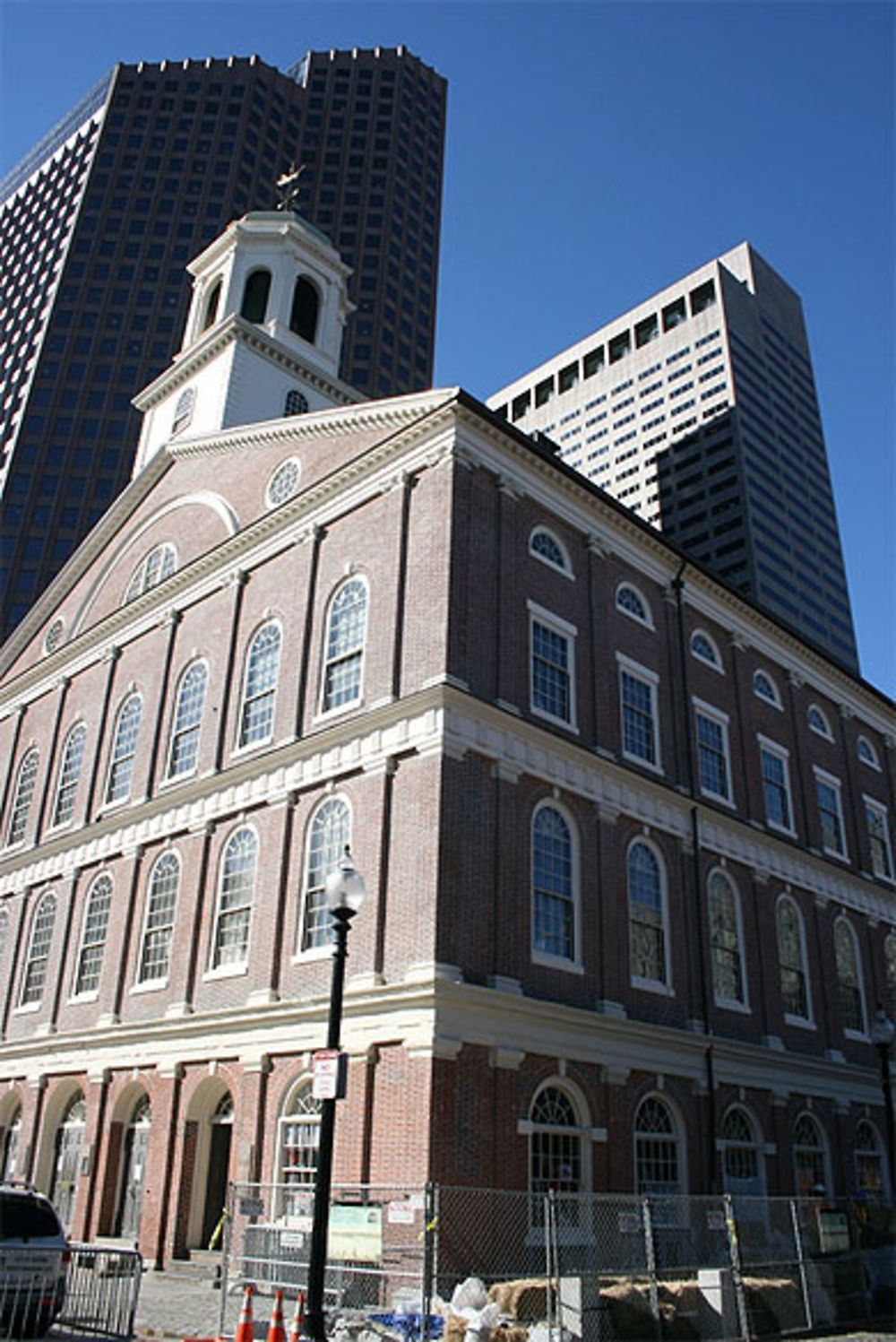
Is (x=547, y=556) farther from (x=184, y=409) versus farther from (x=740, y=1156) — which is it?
(x=184, y=409)

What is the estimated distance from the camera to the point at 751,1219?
22500mm

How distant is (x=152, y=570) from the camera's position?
105 ft

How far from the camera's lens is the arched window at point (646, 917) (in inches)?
907

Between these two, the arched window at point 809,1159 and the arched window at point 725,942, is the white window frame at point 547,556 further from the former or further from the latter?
the arched window at point 809,1159

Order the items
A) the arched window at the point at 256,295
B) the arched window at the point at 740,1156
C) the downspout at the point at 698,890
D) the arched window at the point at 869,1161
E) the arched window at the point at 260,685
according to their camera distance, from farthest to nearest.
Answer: the arched window at the point at 256,295 → the arched window at the point at 869,1161 → the arched window at the point at 260,685 → the arched window at the point at 740,1156 → the downspout at the point at 698,890

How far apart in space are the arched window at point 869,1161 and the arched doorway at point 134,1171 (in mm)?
16724

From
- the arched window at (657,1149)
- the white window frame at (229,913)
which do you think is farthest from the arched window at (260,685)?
the arched window at (657,1149)

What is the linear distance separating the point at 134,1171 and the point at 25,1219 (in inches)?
424

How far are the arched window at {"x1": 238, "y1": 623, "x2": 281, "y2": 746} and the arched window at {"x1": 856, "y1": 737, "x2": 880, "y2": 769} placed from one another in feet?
64.0

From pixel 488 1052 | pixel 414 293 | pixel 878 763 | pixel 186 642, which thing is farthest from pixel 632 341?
pixel 488 1052

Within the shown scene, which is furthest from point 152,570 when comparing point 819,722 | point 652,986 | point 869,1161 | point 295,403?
point 869,1161

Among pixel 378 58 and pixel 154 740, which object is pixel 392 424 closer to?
pixel 154 740

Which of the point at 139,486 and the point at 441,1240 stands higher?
the point at 139,486

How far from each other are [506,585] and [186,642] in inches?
385
